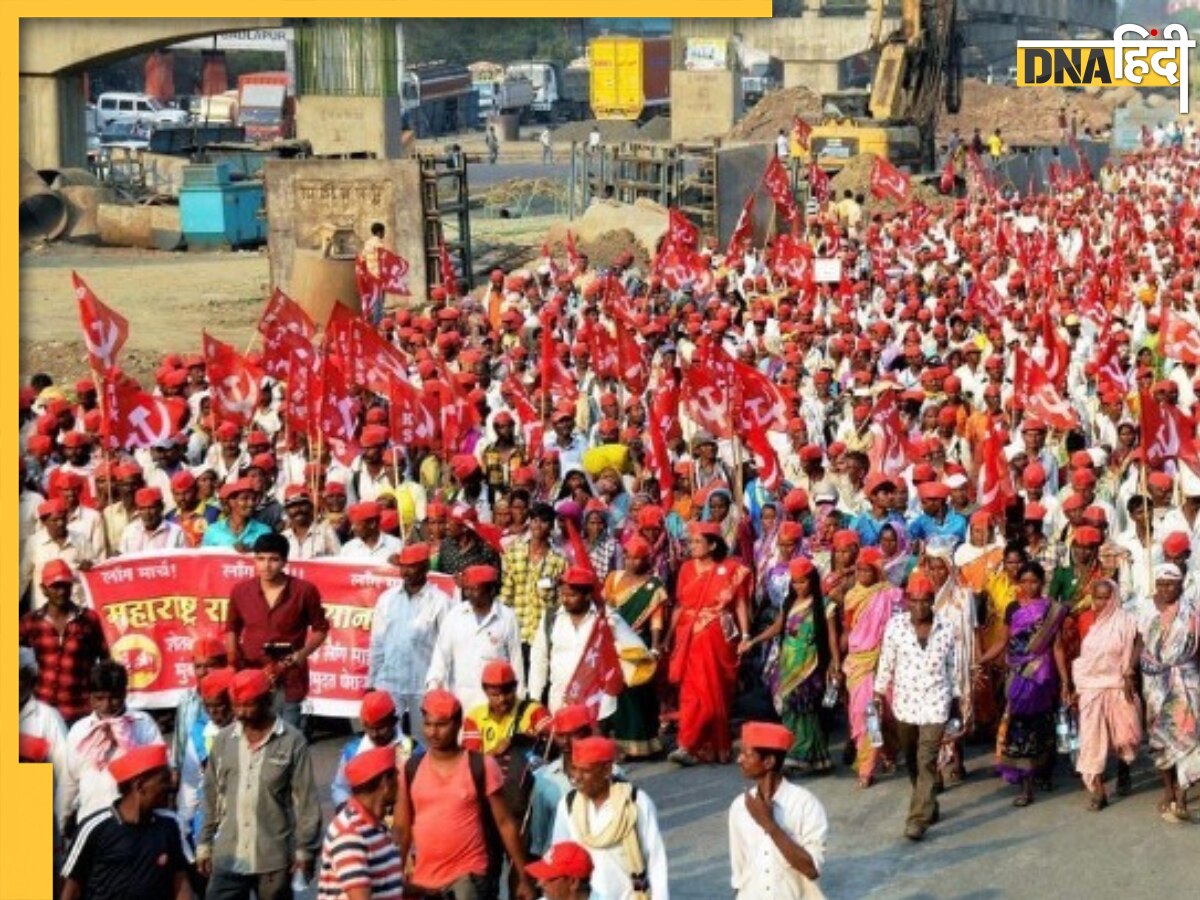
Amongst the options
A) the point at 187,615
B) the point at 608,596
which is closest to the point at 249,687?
the point at 187,615

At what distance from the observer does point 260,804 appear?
798 cm

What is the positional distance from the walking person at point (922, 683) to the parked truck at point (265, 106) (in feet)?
172

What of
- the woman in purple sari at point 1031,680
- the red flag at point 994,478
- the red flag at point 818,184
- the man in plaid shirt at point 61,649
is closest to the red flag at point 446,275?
the red flag at point 818,184

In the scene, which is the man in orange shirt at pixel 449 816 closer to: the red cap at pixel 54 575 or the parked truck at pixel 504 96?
the red cap at pixel 54 575

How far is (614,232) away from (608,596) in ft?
63.1

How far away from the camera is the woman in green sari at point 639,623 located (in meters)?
11.4

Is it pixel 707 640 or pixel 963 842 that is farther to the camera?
pixel 707 640

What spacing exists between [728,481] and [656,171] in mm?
22541

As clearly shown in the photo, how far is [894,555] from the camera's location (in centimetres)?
1196

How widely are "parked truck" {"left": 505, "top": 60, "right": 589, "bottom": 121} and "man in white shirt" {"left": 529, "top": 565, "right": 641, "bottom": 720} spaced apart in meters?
68.5

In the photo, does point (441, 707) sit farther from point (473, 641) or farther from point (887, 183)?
point (887, 183)

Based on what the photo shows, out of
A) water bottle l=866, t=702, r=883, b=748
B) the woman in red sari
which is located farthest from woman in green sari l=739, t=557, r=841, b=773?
water bottle l=866, t=702, r=883, b=748

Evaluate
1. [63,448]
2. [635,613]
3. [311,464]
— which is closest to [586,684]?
[635,613]

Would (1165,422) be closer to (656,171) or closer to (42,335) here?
(42,335)
